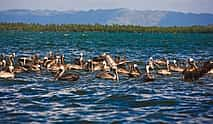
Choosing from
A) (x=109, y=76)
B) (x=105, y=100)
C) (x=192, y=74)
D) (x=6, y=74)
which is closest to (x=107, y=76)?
(x=109, y=76)

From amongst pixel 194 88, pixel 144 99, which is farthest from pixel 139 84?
pixel 144 99

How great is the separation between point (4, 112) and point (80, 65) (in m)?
19.1

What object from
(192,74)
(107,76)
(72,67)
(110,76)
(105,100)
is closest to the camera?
(105,100)

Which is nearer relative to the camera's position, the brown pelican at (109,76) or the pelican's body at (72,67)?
the brown pelican at (109,76)

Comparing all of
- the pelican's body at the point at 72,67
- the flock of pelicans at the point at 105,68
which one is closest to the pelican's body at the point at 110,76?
the flock of pelicans at the point at 105,68

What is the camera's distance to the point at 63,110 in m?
21.3

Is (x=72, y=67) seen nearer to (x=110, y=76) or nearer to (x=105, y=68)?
(x=105, y=68)

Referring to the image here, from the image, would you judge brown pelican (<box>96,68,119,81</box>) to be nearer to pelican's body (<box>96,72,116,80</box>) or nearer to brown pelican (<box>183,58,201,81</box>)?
pelican's body (<box>96,72,116,80</box>)

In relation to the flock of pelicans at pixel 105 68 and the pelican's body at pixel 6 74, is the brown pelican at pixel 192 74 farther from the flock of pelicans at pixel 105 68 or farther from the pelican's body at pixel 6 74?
the pelican's body at pixel 6 74

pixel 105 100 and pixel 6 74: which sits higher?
pixel 6 74

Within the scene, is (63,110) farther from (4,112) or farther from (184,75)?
(184,75)

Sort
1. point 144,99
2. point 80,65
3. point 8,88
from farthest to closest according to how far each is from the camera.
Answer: point 80,65 < point 8,88 < point 144,99

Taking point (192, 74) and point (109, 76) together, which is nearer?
point (192, 74)

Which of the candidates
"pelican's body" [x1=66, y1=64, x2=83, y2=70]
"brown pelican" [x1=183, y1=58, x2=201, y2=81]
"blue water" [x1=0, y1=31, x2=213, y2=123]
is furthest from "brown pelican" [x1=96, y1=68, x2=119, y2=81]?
"pelican's body" [x1=66, y1=64, x2=83, y2=70]
